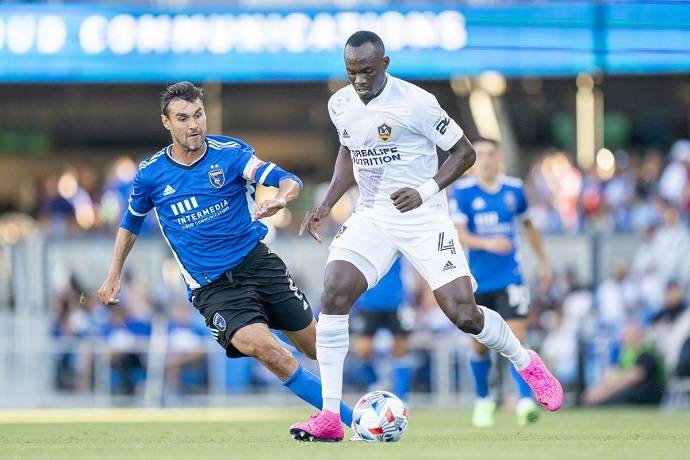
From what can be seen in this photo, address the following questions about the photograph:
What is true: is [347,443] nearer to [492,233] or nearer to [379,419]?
[379,419]

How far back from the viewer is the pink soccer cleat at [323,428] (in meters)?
8.84

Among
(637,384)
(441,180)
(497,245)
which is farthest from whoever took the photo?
(637,384)

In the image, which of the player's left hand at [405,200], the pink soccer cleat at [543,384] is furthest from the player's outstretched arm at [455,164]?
the pink soccer cleat at [543,384]

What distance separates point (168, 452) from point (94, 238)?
41.5 ft

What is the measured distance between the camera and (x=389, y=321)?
52.2 feet

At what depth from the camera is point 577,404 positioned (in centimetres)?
1692

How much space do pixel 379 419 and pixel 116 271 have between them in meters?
2.05

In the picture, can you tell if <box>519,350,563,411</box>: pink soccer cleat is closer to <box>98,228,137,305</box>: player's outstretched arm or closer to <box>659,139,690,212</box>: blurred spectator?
<box>98,228,137,305</box>: player's outstretched arm

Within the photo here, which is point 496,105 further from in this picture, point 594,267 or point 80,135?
point 80,135

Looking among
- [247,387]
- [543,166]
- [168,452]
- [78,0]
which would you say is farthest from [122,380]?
[168,452]

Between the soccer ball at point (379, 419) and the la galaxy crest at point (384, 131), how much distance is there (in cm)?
161

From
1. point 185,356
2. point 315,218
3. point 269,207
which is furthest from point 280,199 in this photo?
point 185,356

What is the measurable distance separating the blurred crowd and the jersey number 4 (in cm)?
735

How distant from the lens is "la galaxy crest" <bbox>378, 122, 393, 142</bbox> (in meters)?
9.24
